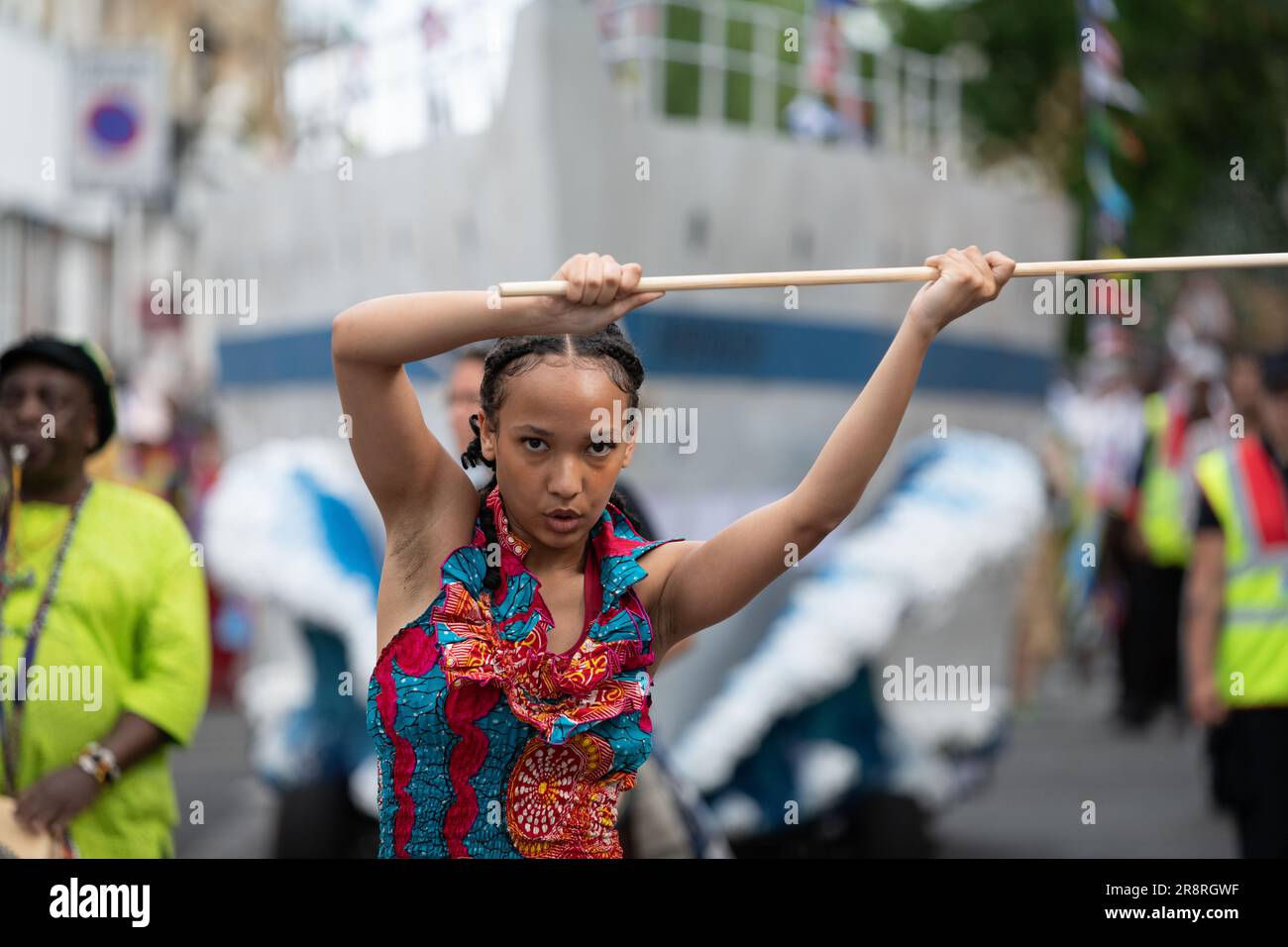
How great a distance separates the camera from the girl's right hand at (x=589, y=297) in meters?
2.55

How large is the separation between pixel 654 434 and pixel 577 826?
5.12 meters

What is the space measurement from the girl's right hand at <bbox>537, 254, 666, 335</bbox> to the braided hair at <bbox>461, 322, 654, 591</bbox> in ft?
0.23

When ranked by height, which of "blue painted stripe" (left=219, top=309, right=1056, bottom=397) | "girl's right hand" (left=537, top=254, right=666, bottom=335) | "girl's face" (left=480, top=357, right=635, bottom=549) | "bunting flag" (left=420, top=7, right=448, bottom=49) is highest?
"bunting flag" (left=420, top=7, right=448, bottom=49)

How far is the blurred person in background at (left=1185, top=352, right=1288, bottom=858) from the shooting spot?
5621 mm

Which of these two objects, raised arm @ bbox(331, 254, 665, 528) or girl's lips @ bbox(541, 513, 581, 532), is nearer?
raised arm @ bbox(331, 254, 665, 528)

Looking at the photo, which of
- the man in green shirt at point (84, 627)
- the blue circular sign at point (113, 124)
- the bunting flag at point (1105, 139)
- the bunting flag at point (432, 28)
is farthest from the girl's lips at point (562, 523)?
the blue circular sign at point (113, 124)

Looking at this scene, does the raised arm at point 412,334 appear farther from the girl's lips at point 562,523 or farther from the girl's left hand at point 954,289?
the girl's left hand at point 954,289

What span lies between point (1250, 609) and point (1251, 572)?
0.12m

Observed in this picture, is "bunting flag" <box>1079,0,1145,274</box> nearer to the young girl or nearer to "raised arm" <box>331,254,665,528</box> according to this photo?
the young girl

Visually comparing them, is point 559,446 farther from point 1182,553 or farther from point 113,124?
point 113,124

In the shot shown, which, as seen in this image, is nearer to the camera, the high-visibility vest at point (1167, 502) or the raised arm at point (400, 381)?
the raised arm at point (400, 381)

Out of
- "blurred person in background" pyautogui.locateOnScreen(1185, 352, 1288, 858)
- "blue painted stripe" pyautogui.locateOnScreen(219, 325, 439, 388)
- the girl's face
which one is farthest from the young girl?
"blue painted stripe" pyautogui.locateOnScreen(219, 325, 439, 388)

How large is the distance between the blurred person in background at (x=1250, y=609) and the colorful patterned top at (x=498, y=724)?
336cm

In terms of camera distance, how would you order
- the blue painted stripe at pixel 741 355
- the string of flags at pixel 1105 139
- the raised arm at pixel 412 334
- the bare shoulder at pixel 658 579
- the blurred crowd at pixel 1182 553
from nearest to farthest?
the raised arm at pixel 412 334, the bare shoulder at pixel 658 579, the blurred crowd at pixel 1182 553, the blue painted stripe at pixel 741 355, the string of flags at pixel 1105 139
